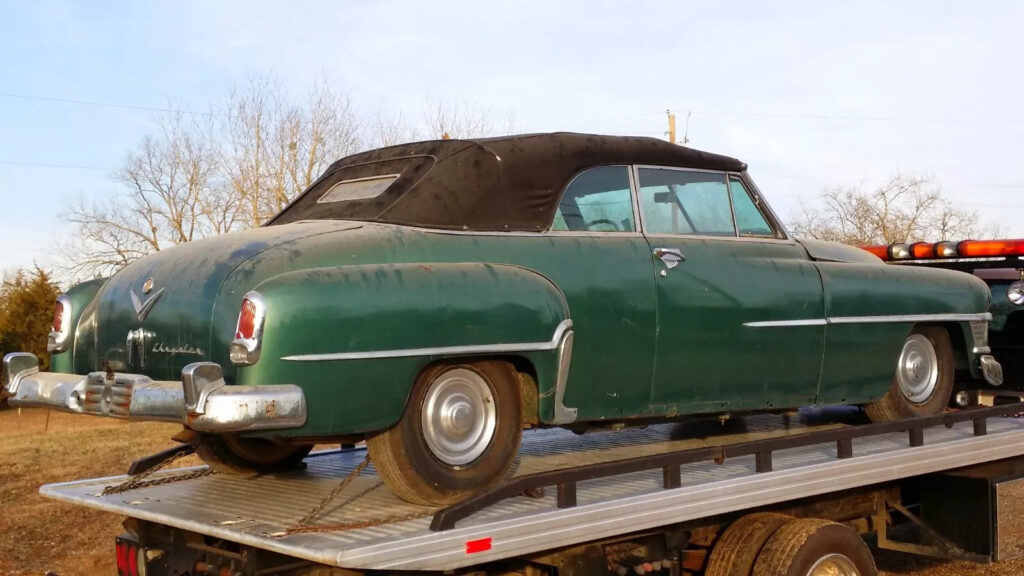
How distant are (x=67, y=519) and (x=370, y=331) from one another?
234 inches

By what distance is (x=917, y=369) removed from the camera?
5777 mm

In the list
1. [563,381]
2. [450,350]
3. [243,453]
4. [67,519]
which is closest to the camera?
[450,350]

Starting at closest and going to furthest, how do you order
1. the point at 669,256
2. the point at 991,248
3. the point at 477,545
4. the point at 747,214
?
the point at 477,545, the point at 669,256, the point at 747,214, the point at 991,248

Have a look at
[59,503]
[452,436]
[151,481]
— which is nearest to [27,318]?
[59,503]

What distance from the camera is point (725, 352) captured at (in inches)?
185

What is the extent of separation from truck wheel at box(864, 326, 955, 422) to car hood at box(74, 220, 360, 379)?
3.10 meters

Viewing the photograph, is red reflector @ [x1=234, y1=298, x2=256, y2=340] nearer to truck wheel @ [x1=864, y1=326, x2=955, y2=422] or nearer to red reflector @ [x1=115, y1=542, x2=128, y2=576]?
red reflector @ [x1=115, y1=542, x2=128, y2=576]

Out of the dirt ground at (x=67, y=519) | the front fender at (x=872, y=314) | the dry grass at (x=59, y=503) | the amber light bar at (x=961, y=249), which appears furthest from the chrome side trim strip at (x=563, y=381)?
the dry grass at (x=59, y=503)

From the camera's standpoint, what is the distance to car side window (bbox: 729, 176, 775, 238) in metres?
5.23

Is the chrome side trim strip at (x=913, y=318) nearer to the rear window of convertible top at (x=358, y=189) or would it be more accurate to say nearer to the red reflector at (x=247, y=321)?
the rear window of convertible top at (x=358, y=189)

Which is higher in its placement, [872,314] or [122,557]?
[872,314]

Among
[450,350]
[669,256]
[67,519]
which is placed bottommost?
[67,519]

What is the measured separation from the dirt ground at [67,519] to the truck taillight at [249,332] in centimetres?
425

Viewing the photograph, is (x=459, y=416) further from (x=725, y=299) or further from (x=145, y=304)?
(x=725, y=299)
